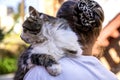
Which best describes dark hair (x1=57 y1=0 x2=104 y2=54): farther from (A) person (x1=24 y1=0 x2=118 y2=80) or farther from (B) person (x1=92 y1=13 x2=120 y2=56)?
(B) person (x1=92 y1=13 x2=120 y2=56)

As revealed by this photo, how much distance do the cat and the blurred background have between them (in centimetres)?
23

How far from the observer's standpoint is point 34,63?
1540 millimetres

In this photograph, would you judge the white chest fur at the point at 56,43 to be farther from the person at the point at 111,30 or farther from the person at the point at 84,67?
the person at the point at 111,30

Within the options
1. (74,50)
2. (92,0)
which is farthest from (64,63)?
(92,0)

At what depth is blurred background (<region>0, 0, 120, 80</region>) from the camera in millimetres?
2830

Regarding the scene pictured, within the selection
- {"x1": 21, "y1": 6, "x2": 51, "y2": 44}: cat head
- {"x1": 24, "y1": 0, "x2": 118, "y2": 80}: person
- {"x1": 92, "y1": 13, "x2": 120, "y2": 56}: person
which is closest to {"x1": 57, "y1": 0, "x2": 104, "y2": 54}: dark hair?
{"x1": 24, "y1": 0, "x2": 118, "y2": 80}: person

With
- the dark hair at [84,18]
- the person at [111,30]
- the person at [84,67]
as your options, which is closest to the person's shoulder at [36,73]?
the person at [84,67]

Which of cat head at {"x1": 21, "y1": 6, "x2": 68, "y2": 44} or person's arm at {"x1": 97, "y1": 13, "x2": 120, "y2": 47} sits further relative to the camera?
person's arm at {"x1": 97, "y1": 13, "x2": 120, "y2": 47}

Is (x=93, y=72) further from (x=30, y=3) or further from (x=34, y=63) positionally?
(x=30, y=3)

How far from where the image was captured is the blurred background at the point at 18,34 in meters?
2.83

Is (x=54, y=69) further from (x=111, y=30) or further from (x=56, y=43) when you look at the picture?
(x=111, y=30)

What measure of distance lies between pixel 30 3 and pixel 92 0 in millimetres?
323

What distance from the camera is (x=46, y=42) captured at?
5.06ft

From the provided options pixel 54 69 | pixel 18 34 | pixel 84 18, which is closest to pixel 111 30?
pixel 84 18
